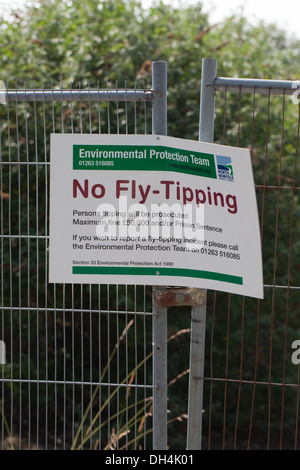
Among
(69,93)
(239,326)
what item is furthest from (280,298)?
(69,93)

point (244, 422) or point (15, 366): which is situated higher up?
point (15, 366)

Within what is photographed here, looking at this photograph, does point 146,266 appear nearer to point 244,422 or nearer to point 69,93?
point 69,93

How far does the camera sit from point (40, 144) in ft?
16.9

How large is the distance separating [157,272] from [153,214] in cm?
28

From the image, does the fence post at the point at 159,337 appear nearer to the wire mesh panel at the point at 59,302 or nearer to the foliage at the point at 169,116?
the wire mesh panel at the point at 59,302

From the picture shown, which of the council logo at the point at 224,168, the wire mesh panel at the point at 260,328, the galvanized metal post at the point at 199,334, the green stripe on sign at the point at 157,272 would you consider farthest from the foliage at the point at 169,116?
Answer: the council logo at the point at 224,168

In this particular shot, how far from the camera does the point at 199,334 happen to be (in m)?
3.49

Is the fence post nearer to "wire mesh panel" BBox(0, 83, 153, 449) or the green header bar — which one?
the green header bar

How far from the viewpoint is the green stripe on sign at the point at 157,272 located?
333 centimetres

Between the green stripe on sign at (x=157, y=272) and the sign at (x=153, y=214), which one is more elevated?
the sign at (x=153, y=214)

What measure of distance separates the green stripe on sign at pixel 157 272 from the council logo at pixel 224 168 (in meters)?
0.48

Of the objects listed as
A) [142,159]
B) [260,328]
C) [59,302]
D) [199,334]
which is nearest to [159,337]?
[199,334]

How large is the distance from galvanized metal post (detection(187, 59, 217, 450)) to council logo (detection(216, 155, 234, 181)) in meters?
0.13
